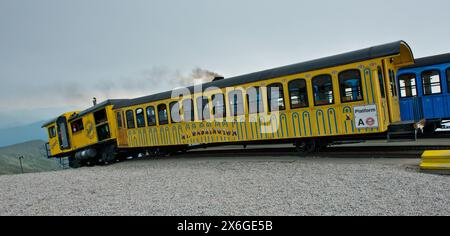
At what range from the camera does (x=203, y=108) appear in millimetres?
13102

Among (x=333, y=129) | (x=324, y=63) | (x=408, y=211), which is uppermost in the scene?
(x=324, y=63)

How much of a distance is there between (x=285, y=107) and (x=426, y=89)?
21.8 feet

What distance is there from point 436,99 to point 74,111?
18565mm

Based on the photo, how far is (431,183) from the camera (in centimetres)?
618

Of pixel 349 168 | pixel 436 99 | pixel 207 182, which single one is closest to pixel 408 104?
pixel 436 99

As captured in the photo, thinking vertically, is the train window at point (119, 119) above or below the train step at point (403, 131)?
above

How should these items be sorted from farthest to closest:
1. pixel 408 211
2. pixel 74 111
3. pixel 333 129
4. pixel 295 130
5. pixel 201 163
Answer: pixel 74 111 → pixel 201 163 → pixel 295 130 → pixel 333 129 → pixel 408 211

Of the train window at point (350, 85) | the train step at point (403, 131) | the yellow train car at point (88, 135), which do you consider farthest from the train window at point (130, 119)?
the train step at point (403, 131)

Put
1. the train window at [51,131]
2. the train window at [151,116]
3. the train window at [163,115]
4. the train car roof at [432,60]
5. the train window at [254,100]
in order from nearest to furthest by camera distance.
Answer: the train window at [254,100] → the train car roof at [432,60] → the train window at [163,115] → the train window at [151,116] → the train window at [51,131]

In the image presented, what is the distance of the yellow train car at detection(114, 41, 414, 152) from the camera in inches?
376

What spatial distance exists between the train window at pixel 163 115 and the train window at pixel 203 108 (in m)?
1.93

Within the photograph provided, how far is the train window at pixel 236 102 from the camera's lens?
39.1 feet

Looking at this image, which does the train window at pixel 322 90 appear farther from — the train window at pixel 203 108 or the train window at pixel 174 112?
the train window at pixel 174 112
